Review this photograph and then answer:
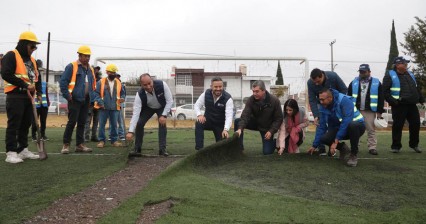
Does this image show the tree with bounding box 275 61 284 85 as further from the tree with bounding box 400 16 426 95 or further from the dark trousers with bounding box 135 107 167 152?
the tree with bounding box 400 16 426 95

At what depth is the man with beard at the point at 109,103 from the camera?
8.05m

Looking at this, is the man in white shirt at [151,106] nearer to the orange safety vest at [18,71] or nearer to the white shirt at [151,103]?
the white shirt at [151,103]

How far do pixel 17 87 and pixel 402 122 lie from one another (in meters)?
5.96

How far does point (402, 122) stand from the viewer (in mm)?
7121

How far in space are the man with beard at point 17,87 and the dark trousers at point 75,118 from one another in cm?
79

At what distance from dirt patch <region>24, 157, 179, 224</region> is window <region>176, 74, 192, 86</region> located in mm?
11302

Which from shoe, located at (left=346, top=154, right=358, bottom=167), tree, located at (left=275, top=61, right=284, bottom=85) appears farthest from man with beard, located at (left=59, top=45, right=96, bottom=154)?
tree, located at (left=275, top=61, right=284, bottom=85)

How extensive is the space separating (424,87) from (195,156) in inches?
982

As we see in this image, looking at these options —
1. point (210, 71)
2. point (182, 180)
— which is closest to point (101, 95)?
point (182, 180)

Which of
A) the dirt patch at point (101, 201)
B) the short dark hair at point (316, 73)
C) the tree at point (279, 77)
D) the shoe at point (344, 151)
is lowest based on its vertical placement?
the dirt patch at point (101, 201)

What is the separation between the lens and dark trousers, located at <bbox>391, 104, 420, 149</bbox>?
→ 23.1ft

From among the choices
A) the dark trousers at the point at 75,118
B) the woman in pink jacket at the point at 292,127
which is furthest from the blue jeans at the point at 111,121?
the woman in pink jacket at the point at 292,127

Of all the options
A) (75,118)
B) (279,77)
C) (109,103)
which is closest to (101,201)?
(75,118)

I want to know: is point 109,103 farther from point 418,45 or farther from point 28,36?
point 418,45
